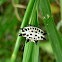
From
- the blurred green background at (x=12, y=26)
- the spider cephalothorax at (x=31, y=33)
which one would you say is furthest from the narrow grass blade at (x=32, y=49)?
the blurred green background at (x=12, y=26)

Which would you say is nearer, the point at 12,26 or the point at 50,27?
the point at 50,27

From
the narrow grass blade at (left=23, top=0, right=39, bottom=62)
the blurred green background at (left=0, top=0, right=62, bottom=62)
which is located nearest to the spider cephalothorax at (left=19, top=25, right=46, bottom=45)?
the narrow grass blade at (left=23, top=0, right=39, bottom=62)

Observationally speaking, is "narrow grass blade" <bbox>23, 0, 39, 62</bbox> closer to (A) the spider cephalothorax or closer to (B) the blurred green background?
(A) the spider cephalothorax

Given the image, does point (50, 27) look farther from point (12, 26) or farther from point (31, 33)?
point (12, 26)

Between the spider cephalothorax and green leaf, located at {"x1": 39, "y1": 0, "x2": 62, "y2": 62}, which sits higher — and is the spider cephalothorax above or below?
below

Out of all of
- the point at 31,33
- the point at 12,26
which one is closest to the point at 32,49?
the point at 31,33

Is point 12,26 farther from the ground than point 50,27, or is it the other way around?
point 12,26

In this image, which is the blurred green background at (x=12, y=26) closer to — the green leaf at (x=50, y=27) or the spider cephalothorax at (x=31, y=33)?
the green leaf at (x=50, y=27)

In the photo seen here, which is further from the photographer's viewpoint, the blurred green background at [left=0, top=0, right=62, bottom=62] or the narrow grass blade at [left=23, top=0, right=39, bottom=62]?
the blurred green background at [left=0, top=0, right=62, bottom=62]

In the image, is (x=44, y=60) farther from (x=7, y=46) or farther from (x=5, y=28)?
(x=5, y=28)
